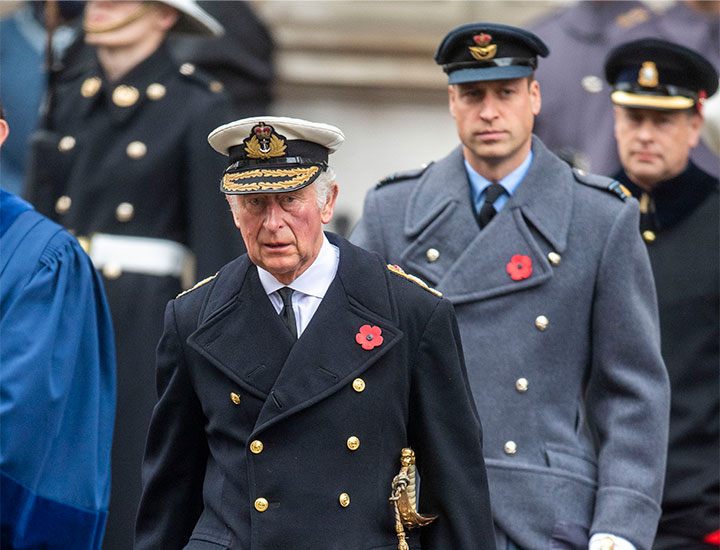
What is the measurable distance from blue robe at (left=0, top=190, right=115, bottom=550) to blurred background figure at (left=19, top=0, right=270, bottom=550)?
5.56 feet

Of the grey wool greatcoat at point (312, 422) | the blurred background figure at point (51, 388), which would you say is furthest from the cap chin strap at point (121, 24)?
the grey wool greatcoat at point (312, 422)

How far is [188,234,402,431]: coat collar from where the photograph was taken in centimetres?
473

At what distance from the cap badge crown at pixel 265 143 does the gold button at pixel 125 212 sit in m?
2.59

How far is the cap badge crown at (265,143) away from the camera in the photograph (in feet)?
16.0

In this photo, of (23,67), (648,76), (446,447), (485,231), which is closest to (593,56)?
(648,76)

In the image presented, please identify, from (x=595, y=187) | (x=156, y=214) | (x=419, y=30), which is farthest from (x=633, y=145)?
(x=419, y=30)

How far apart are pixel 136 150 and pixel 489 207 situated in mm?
2173

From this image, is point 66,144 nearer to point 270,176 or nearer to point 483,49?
point 483,49

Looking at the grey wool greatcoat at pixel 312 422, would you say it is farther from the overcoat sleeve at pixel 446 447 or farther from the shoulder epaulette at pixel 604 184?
the shoulder epaulette at pixel 604 184

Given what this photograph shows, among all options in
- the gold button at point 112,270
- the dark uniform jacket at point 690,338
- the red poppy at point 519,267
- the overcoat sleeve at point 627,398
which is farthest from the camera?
the gold button at point 112,270

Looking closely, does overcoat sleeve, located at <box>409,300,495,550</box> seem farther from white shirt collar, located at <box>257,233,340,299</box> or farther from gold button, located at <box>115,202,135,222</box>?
gold button, located at <box>115,202,135,222</box>

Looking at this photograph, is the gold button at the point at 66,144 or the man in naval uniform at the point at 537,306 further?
the gold button at the point at 66,144

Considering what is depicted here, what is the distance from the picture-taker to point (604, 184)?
582 cm

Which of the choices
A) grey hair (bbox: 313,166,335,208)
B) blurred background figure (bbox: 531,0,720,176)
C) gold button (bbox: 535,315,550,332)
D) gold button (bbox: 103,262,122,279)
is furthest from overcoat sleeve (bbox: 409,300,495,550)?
blurred background figure (bbox: 531,0,720,176)
